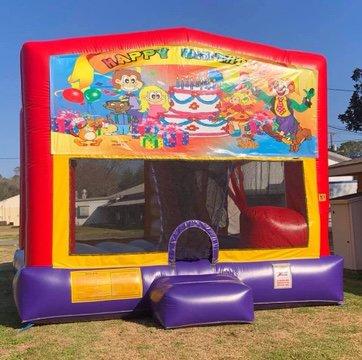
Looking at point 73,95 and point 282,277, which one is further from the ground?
point 73,95

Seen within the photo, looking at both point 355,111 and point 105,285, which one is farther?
point 355,111

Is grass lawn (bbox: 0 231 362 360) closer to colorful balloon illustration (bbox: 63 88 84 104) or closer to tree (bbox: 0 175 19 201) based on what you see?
colorful balloon illustration (bbox: 63 88 84 104)

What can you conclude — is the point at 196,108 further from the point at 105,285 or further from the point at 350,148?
the point at 350,148

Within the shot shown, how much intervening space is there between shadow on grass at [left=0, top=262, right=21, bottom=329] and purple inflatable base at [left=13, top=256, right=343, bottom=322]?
36cm

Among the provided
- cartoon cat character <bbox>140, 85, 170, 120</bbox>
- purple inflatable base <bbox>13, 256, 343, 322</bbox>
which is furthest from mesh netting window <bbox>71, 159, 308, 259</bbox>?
cartoon cat character <bbox>140, 85, 170, 120</bbox>

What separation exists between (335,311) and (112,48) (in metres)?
4.17

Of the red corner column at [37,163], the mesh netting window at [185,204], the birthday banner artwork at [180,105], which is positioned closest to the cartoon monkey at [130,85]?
the birthday banner artwork at [180,105]

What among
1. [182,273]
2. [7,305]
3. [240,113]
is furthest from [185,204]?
[7,305]

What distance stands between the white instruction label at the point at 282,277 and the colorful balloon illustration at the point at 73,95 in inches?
123

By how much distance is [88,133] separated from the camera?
628 centimetres

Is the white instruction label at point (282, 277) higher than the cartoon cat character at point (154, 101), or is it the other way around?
the cartoon cat character at point (154, 101)

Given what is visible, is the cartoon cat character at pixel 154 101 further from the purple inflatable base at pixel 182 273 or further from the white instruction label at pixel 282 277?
the white instruction label at pixel 282 277

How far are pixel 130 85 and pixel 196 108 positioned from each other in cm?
87

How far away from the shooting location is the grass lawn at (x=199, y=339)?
15.7 feet
